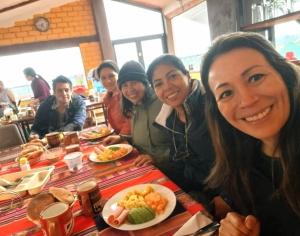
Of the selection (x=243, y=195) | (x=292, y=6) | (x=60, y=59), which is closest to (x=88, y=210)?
(x=243, y=195)

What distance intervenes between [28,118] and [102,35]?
3164 millimetres

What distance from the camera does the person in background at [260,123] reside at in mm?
759

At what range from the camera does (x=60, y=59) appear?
6078 mm

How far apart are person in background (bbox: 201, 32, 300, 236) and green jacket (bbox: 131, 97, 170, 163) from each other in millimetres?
773

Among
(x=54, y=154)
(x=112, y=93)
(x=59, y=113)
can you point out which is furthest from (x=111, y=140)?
(x=59, y=113)

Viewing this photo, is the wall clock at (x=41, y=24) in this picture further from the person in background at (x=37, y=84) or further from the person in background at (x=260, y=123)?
the person in background at (x=260, y=123)

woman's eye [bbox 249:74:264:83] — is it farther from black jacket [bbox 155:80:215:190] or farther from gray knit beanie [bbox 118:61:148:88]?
gray knit beanie [bbox 118:61:148:88]

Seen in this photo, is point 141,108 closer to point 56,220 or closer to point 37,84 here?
point 56,220

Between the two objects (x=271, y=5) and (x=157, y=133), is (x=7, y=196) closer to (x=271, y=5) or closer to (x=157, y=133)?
(x=157, y=133)

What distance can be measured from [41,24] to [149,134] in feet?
16.9

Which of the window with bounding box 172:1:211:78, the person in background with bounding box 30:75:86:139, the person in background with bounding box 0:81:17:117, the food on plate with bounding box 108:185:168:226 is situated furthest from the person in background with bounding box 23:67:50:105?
the food on plate with bounding box 108:185:168:226

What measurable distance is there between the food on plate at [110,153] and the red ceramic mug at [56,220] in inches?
26.8

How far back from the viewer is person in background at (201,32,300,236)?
29.9 inches

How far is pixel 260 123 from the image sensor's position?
2.57 feet
